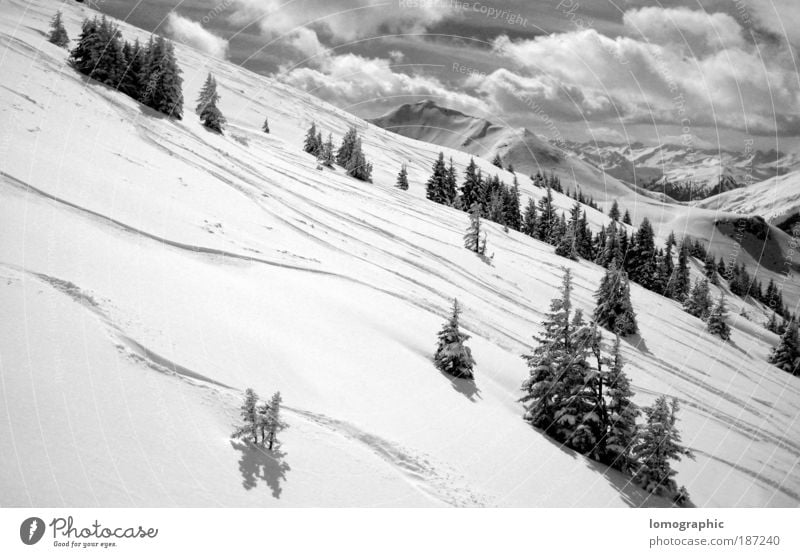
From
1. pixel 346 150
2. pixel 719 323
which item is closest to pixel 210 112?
pixel 346 150

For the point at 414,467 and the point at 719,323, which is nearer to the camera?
the point at 414,467

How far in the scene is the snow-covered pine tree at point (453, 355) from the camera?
1331 centimetres

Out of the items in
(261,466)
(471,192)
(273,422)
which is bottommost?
(261,466)

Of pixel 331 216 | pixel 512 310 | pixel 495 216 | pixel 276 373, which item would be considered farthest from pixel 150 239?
pixel 495 216

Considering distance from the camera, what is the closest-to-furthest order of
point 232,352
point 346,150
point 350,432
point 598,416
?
point 350,432 → point 232,352 → point 598,416 → point 346,150

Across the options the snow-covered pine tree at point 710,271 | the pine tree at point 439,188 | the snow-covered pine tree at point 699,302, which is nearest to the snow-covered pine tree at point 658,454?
the snow-covered pine tree at point 699,302

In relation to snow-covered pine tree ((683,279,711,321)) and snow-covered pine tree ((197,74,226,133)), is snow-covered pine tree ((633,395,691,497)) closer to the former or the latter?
snow-covered pine tree ((197,74,226,133))

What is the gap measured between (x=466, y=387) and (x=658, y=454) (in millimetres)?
5272

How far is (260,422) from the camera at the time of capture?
323 inches

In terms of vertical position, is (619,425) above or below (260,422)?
above

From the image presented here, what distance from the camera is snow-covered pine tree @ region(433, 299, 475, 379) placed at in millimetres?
13312

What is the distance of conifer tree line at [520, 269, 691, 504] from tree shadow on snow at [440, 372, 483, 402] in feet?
4.85

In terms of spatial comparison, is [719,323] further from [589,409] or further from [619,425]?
[589,409]

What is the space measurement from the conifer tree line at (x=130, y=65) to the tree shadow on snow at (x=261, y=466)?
21830 mm
